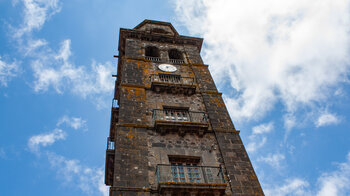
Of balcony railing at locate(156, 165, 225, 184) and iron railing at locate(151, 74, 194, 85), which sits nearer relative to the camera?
balcony railing at locate(156, 165, 225, 184)

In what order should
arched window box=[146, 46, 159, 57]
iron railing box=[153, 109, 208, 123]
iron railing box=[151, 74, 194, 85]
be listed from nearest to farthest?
iron railing box=[153, 109, 208, 123] → iron railing box=[151, 74, 194, 85] → arched window box=[146, 46, 159, 57]

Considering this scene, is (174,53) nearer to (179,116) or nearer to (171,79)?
(171,79)

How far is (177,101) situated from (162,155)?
503 cm

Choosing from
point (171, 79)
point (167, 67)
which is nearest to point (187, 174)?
point (171, 79)

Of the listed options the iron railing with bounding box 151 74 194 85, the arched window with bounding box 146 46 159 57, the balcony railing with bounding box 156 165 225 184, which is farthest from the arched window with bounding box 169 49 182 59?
the balcony railing with bounding box 156 165 225 184

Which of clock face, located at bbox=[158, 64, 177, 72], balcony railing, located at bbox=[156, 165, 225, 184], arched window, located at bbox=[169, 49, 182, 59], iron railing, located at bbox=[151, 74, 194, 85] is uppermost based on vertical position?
arched window, located at bbox=[169, 49, 182, 59]

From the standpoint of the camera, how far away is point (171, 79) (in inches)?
797

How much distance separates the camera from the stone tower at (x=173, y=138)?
12289 millimetres

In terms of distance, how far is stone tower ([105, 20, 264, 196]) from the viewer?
12289 millimetres

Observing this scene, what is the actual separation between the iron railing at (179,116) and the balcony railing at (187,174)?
362cm

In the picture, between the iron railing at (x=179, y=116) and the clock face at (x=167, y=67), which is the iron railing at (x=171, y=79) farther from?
the iron railing at (x=179, y=116)

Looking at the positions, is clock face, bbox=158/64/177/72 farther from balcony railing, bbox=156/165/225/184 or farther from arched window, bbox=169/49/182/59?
balcony railing, bbox=156/165/225/184

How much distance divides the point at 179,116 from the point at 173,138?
6.41 feet

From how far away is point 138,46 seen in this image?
24.6 metres
